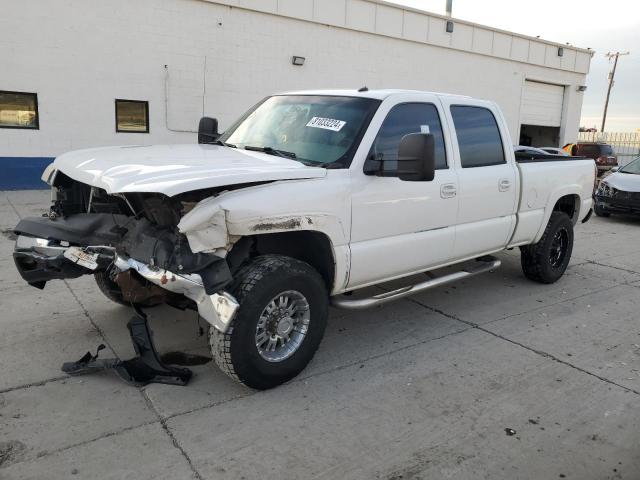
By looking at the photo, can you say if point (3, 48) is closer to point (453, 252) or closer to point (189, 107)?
point (189, 107)

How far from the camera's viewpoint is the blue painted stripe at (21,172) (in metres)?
11.8

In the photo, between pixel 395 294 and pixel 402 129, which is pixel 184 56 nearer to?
pixel 402 129

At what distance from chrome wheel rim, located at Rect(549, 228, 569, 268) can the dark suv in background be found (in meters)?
13.4

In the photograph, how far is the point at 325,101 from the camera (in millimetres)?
4578

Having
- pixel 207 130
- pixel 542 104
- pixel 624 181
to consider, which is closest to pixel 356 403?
pixel 207 130

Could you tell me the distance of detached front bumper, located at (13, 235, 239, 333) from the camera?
327 cm

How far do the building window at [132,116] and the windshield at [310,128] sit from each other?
29.6ft

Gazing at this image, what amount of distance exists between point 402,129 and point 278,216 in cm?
154

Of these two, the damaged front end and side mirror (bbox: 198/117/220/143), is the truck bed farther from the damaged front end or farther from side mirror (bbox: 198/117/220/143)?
the damaged front end

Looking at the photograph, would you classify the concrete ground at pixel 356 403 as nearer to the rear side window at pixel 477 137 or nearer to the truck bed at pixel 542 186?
the truck bed at pixel 542 186

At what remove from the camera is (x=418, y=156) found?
12.3 feet

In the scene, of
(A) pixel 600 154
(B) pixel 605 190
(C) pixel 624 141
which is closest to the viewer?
(B) pixel 605 190

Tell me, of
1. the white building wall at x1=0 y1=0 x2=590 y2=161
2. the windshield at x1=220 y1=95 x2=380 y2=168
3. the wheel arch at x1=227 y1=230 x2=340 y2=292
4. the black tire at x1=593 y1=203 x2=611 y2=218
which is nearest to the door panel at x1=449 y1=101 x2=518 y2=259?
the windshield at x1=220 y1=95 x2=380 y2=168

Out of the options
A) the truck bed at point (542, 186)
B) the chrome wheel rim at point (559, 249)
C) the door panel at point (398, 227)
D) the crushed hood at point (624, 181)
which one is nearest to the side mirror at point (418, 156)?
the door panel at point (398, 227)
